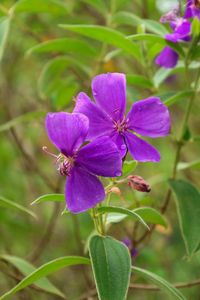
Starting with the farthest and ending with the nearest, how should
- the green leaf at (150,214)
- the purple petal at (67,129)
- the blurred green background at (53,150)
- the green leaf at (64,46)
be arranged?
the blurred green background at (53,150)
the green leaf at (64,46)
the green leaf at (150,214)
the purple petal at (67,129)

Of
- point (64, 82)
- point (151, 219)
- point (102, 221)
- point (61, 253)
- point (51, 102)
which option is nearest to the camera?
point (102, 221)

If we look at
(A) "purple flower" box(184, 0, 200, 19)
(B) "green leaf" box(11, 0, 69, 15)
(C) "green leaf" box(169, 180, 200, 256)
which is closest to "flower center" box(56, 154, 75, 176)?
(C) "green leaf" box(169, 180, 200, 256)

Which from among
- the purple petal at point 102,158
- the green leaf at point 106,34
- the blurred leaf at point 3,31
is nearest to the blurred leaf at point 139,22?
the green leaf at point 106,34

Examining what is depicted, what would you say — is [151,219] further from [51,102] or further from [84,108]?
[51,102]

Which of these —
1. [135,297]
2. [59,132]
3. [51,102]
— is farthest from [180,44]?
[135,297]

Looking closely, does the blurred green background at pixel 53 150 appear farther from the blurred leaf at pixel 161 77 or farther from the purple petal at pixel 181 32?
the purple petal at pixel 181 32

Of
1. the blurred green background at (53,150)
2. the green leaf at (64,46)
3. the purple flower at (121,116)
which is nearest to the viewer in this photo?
the purple flower at (121,116)
